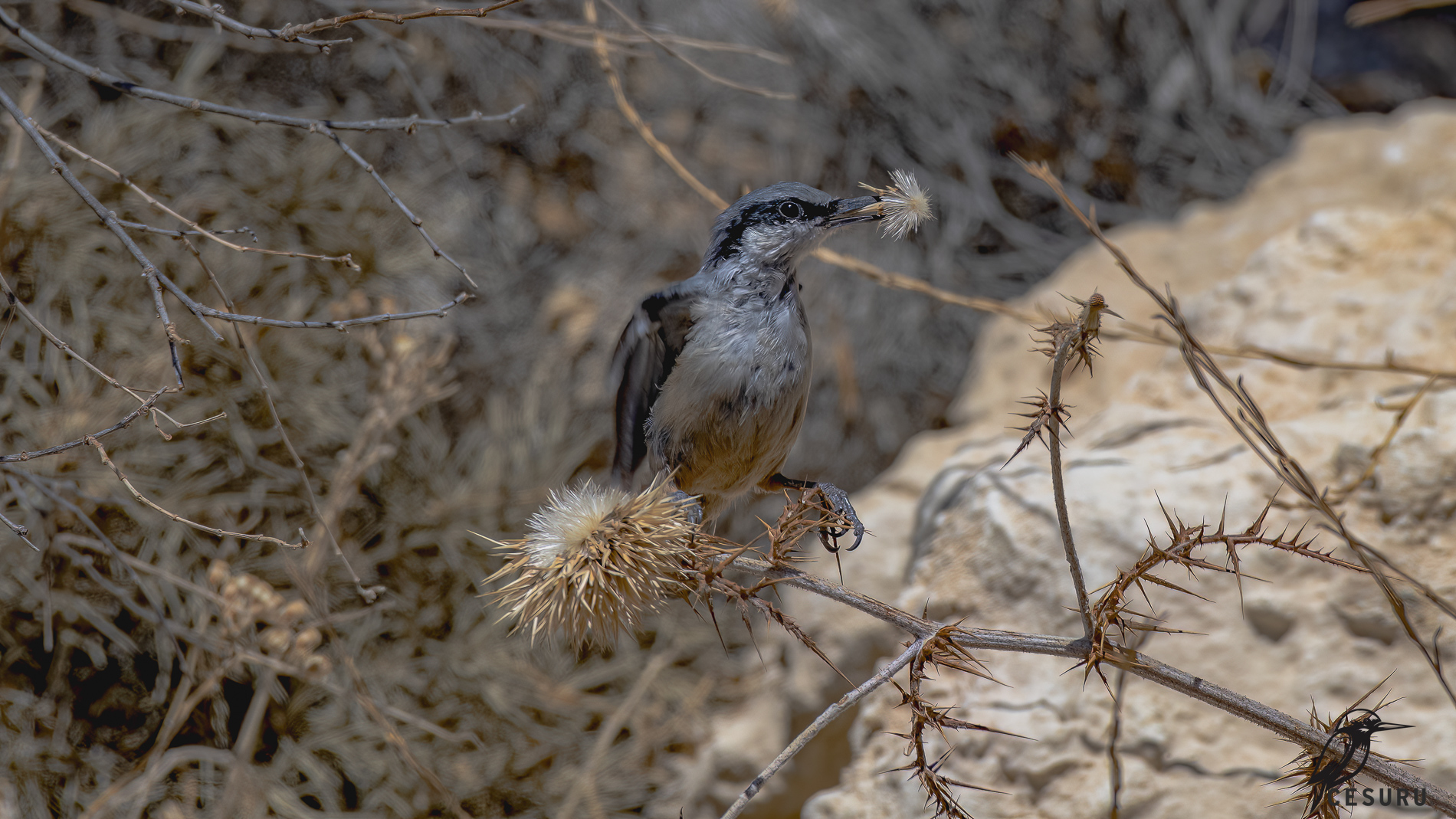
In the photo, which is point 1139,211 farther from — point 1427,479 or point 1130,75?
point 1427,479

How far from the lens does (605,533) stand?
1.62 meters

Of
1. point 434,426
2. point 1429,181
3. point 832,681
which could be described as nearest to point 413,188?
point 434,426

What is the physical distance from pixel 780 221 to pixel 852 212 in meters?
0.19

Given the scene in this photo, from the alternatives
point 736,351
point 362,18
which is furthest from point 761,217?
point 362,18

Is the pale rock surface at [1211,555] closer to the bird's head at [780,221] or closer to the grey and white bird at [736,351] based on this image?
the grey and white bird at [736,351]

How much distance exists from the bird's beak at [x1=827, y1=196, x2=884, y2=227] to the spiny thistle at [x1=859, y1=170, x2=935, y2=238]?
12.8 inches

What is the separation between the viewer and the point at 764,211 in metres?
2.33

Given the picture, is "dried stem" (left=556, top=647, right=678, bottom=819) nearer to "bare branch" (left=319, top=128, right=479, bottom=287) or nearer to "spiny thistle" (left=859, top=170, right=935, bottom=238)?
"bare branch" (left=319, top=128, right=479, bottom=287)

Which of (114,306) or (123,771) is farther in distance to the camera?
(114,306)

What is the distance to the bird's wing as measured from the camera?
91.4 inches

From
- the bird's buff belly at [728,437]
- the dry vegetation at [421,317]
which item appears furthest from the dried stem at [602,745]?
the bird's buff belly at [728,437]

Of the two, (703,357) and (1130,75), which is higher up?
(1130,75)

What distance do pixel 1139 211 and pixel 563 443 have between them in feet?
9.87

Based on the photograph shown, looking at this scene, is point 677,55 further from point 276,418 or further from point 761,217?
point 276,418
